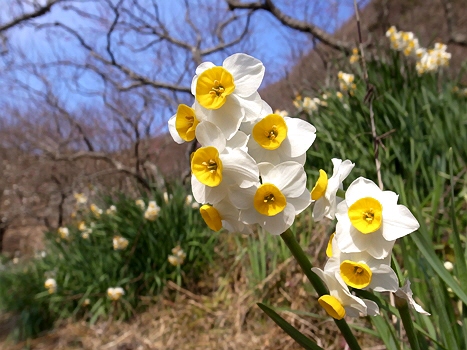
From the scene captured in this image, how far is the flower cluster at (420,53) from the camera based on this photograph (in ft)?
8.45

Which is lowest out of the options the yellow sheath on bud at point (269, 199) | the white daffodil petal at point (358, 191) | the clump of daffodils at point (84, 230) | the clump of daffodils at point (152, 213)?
the yellow sheath on bud at point (269, 199)

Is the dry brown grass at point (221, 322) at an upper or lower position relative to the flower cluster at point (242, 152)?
lower

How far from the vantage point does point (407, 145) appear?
6.50ft

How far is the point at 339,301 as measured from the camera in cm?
54

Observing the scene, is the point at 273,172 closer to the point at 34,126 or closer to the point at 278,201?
the point at 278,201

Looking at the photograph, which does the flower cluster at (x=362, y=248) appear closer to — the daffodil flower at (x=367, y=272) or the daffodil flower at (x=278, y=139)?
the daffodil flower at (x=367, y=272)

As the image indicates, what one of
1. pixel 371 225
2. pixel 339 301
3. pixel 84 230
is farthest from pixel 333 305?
pixel 84 230

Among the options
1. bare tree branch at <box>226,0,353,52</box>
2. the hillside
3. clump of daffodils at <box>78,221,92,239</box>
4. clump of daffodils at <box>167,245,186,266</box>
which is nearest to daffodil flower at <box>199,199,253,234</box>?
clump of daffodils at <box>167,245,186,266</box>

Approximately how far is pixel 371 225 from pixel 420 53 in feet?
8.77

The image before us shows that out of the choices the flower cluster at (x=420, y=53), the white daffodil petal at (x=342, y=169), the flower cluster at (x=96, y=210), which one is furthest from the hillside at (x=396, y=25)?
the white daffodil petal at (x=342, y=169)

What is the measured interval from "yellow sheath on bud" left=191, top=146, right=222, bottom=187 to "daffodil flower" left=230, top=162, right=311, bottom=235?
41 mm

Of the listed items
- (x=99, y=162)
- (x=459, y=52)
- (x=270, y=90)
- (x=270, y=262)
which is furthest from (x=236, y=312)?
(x=459, y=52)

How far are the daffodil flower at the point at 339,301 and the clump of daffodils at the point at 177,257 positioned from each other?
7.15 feet

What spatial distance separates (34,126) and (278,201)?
854 cm
